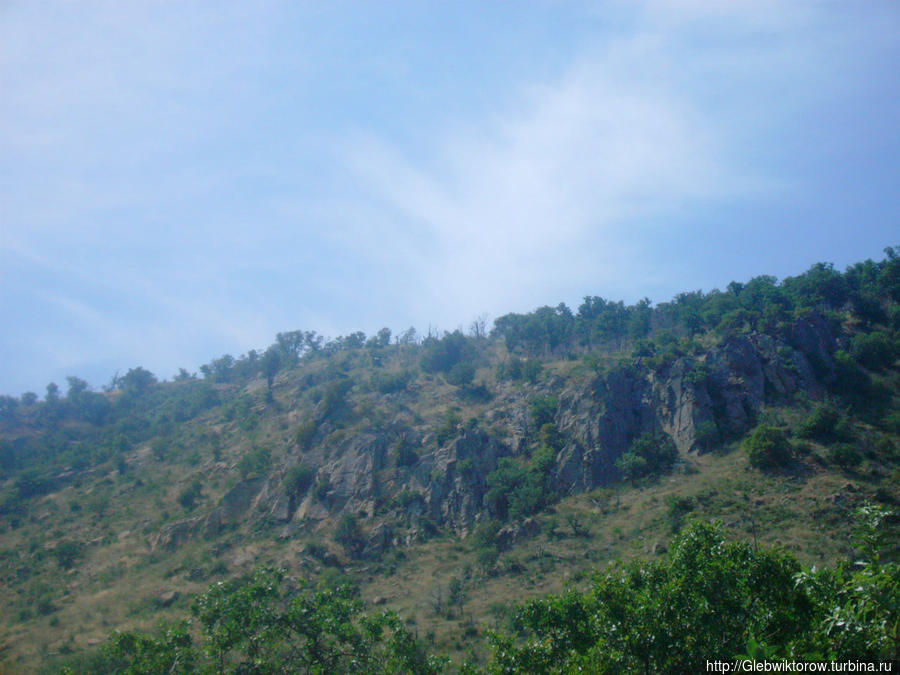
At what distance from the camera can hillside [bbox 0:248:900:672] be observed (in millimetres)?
38625

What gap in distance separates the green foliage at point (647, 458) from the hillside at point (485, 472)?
0.23 metres

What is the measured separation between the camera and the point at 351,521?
49.8 metres

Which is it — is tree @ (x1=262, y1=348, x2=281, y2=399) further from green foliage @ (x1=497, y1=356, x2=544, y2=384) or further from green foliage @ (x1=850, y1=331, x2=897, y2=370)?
green foliage @ (x1=850, y1=331, x2=897, y2=370)

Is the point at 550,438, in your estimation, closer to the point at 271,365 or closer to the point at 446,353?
the point at 446,353

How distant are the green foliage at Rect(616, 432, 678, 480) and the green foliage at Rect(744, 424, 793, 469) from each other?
7.53 metres

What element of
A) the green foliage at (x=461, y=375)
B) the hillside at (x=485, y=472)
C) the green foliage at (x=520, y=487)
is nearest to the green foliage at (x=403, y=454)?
the hillside at (x=485, y=472)

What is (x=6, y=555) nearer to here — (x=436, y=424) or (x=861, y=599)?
(x=436, y=424)

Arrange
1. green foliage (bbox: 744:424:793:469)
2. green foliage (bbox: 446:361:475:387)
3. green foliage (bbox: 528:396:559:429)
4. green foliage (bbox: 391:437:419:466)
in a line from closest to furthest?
green foliage (bbox: 744:424:793:469), green foliage (bbox: 391:437:419:466), green foliage (bbox: 528:396:559:429), green foliage (bbox: 446:361:475:387)

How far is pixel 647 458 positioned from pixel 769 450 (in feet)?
34.8

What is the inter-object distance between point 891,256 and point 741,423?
4057cm

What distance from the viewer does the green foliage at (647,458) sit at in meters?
49.5

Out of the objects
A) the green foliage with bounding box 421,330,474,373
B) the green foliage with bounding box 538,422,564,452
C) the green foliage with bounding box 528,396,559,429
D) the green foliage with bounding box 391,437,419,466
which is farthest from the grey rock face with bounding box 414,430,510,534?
the green foliage with bounding box 421,330,474,373

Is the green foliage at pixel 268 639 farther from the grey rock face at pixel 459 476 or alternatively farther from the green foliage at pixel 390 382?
the green foliage at pixel 390 382

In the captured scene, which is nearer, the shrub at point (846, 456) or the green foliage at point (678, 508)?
the green foliage at point (678, 508)
